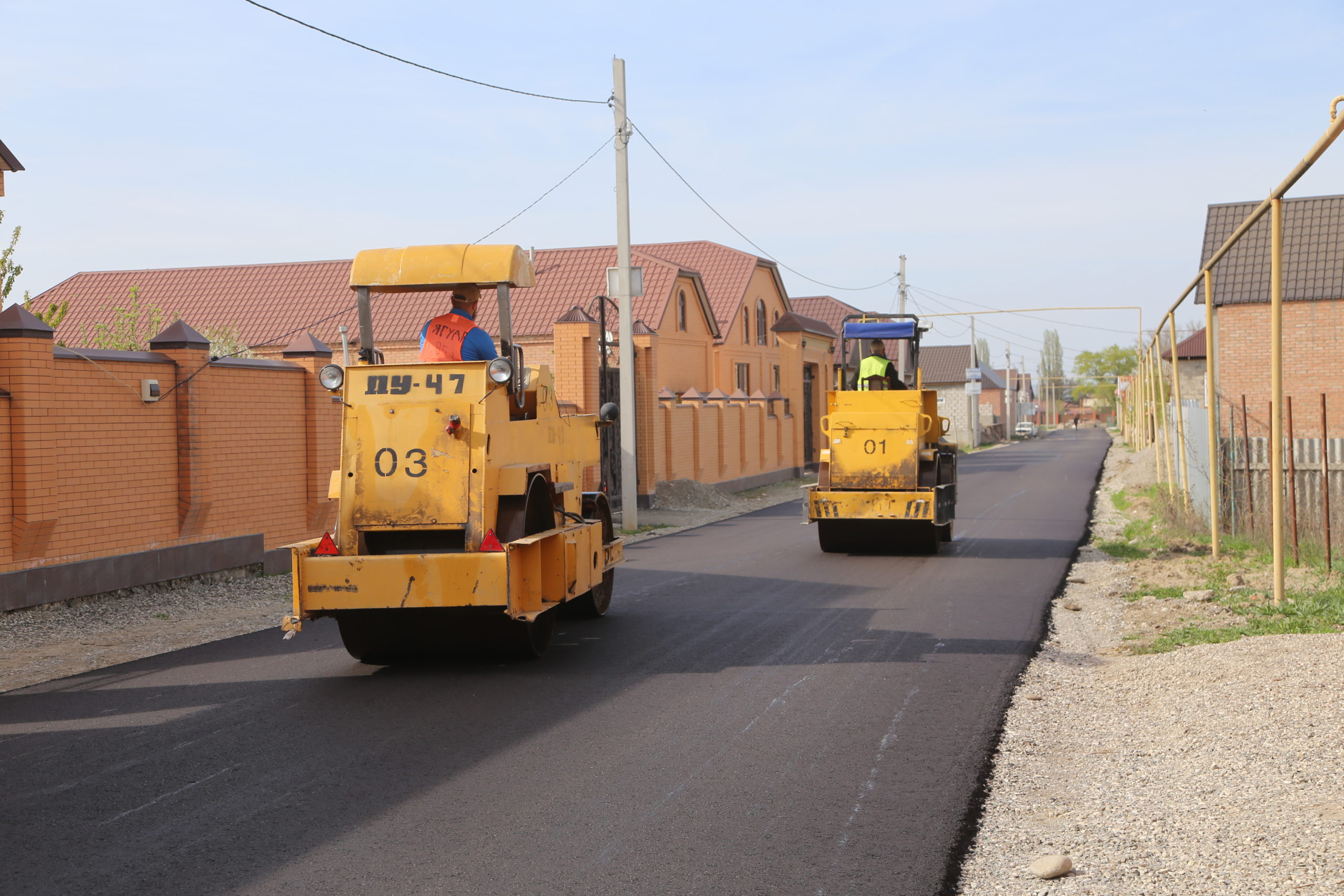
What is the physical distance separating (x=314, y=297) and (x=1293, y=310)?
2942 cm

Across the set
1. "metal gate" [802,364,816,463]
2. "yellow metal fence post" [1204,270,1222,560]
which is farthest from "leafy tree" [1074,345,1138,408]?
"yellow metal fence post" [1204,270,1222,560]

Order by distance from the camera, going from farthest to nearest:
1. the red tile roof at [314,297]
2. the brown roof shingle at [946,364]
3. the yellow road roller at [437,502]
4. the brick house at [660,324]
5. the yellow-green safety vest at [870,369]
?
the brown roof shingle at [946,364], the red tile roof at [314,297], the brick house at [660,324], the yellow-green safety vest at [870,369], the yellow road roller at [437,502]

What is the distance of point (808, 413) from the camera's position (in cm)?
4575

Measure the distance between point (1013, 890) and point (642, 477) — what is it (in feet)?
73.6

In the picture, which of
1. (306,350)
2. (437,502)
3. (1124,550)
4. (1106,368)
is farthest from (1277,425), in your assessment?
(1106,368)

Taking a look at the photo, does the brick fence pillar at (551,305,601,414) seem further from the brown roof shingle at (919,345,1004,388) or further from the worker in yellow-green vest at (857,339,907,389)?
the brown roof shingle at (919,345,1004,388)

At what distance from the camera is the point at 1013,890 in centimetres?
464

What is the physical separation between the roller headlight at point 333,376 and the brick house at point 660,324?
59.6 feet

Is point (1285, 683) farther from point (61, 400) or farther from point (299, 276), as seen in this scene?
point (299, 276)

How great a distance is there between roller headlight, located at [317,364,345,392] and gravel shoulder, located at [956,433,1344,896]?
4941mm

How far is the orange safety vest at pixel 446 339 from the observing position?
8.87 metres

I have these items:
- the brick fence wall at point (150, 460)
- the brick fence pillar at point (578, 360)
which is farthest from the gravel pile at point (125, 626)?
the brick fence pillar at point (578, 360)

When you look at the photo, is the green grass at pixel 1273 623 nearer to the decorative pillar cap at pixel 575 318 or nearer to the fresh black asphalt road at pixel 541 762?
the fresh black asphalt road at pixel 541 762

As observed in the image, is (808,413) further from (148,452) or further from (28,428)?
(28,428)
